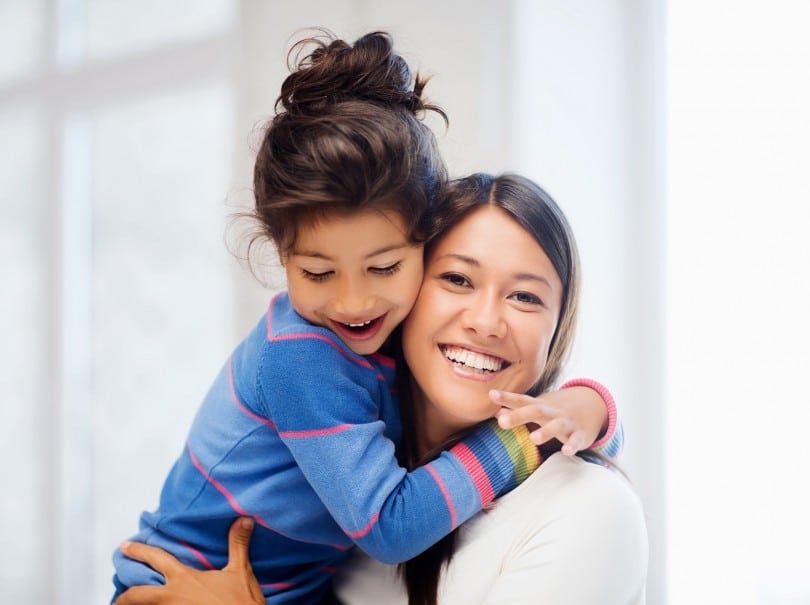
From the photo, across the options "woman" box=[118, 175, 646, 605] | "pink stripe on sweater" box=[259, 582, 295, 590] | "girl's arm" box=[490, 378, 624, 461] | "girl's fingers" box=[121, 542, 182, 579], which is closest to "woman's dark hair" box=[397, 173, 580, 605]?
"woman" box=[118, 175, 646, 605]

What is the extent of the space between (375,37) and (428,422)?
0.66 m

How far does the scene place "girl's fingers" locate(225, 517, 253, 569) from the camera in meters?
1.42

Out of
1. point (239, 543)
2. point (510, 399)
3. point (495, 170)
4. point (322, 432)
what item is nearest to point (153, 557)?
point (239, 543)

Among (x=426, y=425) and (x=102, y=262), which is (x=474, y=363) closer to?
(x=426, y=425)

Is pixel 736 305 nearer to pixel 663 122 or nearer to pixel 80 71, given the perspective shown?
pixel 663 122

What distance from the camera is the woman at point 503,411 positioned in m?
1.23

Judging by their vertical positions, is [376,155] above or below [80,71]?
below

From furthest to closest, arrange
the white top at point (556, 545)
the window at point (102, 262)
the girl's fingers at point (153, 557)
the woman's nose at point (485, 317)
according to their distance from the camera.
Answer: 1. the window at point (102, 262)
2. the girl's fingers at point (153, 557)
3. the woman's nose at point (485, 317)
4. the white top at point (556, 545)

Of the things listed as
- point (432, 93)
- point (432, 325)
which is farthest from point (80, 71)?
point (432, 325)

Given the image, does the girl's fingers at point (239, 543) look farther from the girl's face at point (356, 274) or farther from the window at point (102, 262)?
the window at point (102, 262)

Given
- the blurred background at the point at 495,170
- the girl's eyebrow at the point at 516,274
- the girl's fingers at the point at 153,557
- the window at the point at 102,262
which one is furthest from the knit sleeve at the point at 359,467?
the window at the point at 102,262

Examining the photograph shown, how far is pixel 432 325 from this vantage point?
53.8 inches

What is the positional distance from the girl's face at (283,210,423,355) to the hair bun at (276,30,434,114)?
0.63ft

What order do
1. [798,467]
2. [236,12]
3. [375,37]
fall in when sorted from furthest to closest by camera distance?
[236,12] → [798,467] → [375,37]
